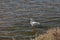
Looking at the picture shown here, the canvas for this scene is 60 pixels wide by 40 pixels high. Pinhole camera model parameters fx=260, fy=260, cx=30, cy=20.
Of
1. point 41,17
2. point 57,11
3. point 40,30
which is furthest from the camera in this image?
point 57,11

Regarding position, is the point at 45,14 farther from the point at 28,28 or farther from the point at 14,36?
the point at 14,36

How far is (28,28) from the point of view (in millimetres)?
7234

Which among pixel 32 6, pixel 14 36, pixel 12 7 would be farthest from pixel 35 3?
pixel 14 36

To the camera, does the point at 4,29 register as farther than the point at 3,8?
No

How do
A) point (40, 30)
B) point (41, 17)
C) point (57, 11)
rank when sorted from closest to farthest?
point (40, 30), point (41, 17), point (57, 11)

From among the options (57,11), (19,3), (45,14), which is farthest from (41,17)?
(19,3)

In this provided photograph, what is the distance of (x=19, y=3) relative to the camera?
34.5ft

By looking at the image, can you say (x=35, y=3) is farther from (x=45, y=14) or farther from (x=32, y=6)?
(x=45, y=14)

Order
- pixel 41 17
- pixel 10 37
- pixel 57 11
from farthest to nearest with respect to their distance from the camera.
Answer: pixel 57 11 < pixel 41 17 < pixel 10 37

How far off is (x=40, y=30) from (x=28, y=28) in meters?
0.41

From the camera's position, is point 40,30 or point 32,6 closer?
point 40,30

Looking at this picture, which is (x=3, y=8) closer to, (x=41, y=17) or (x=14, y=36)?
(x=41, y=17)

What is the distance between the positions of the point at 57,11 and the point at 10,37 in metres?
3.20

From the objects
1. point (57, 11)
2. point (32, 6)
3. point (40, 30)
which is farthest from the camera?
point (32, 6)
